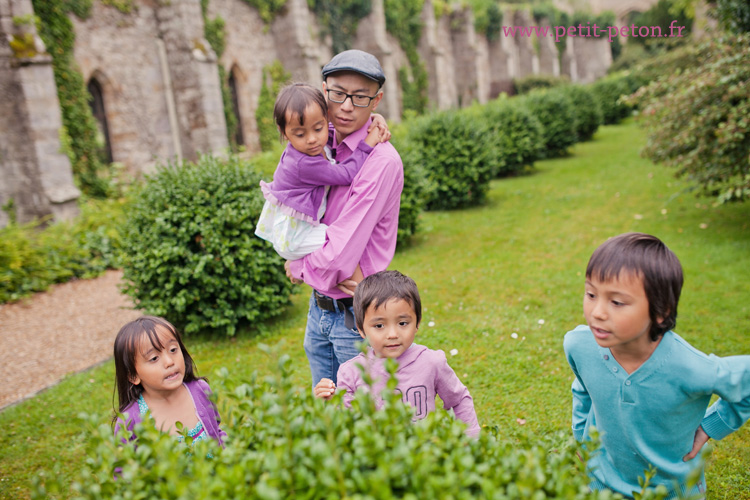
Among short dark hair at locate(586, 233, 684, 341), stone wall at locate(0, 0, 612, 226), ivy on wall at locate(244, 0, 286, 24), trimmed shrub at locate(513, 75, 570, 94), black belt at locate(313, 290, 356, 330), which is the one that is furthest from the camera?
trimmed shrub at locate(513, 75, 570, 94)

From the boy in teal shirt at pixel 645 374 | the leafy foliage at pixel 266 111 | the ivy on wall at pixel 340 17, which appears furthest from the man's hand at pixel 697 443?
the ivy on wall at pixel 340 17

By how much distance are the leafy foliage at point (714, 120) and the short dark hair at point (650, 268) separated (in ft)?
16.1

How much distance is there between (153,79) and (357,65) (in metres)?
12.7

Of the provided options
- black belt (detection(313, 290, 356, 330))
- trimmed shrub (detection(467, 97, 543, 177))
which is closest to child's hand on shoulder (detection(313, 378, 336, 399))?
black belt (detection(313, 290, 356, 330))

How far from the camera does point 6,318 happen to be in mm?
6688

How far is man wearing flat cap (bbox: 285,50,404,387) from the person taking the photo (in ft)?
7.39

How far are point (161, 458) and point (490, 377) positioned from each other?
11.0 feet

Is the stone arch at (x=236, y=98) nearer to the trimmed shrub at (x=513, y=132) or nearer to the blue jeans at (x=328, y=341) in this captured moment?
the trimmed shrub at (x=513, y=132)

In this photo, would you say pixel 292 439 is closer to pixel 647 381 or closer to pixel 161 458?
pixel 161 458

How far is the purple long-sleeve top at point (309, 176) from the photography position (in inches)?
92.0

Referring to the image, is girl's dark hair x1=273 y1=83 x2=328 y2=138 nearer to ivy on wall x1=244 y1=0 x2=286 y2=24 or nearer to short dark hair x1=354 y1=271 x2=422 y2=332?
short dark hair x1=354 y1=271 x2=422 y2=332

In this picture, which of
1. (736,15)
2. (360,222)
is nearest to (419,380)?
(360,222)

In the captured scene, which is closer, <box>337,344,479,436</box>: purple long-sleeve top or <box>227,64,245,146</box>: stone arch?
<box>337,344,479,436</box>: purple long-sleeve top

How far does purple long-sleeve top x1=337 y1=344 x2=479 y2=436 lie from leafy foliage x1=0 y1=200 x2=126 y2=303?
18.6ft
